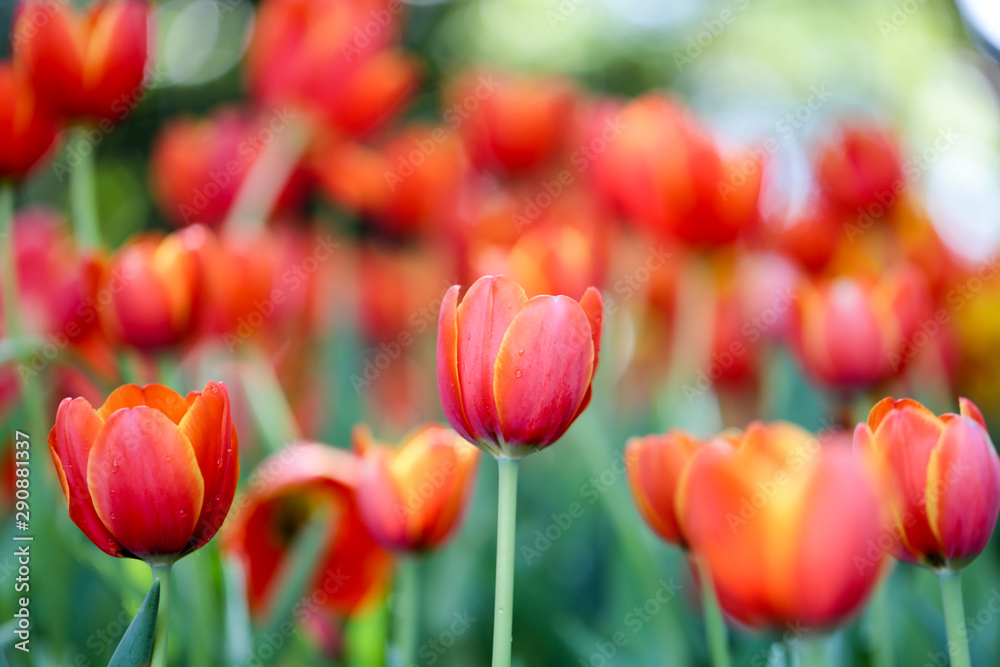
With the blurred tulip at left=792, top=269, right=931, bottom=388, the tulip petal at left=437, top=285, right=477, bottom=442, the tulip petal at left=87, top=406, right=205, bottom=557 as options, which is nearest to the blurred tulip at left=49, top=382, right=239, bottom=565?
the tulip petal at left=87, top=406, right=205, bottom=557

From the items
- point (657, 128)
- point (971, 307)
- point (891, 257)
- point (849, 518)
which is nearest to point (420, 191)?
point (657, 128)

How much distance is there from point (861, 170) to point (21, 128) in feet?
3.53

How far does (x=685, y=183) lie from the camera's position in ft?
3.02

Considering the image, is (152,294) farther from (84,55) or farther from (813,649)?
(813,649)

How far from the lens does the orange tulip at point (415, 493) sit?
59cm

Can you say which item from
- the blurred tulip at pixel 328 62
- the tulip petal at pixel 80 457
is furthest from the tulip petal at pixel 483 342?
A: the blurred tulip at pixel 328 62

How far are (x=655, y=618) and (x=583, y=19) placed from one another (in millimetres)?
6165

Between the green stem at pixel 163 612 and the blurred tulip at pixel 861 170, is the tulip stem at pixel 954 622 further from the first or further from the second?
the blurred tulip at pixel 861 170

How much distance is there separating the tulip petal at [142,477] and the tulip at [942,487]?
1.26ft

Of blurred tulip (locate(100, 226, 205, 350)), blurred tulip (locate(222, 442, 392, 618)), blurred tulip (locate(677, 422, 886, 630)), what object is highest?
blurred tulip (locate(100, 226, 205, 350))

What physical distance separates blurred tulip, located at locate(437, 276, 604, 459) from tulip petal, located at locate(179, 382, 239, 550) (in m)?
0.13

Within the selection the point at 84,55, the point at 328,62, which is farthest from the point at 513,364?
the point at 328,62

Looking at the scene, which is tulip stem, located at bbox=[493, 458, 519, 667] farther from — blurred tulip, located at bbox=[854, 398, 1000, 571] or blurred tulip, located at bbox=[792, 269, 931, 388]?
blurred tulip, located at bbox=[792, 269, 931, 388]

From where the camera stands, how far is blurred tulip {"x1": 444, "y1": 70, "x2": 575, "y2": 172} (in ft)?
4.46
